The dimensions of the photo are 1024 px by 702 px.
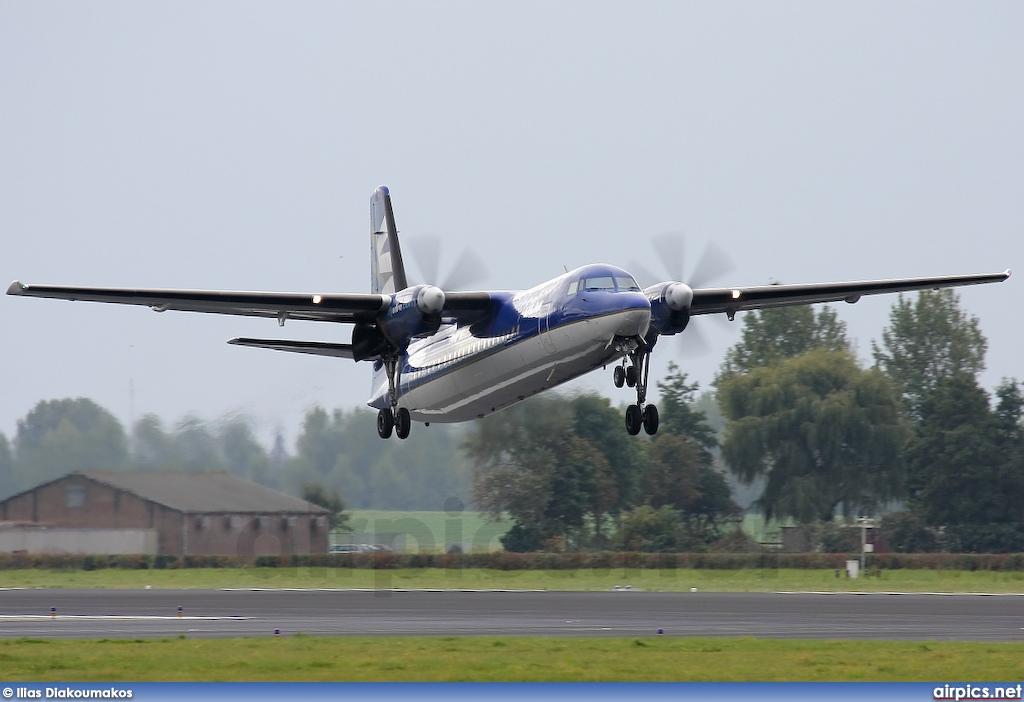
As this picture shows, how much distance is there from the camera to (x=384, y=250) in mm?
36000

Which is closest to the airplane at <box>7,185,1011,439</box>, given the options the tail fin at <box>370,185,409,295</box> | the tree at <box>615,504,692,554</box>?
the tail fin at <box>370,185,409,295</box>

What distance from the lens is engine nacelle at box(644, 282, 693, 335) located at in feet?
87.2

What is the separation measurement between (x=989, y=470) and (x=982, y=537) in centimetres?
314

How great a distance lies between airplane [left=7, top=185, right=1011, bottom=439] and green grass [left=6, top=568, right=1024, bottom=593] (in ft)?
36.3

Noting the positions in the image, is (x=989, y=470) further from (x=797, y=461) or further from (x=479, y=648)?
(x=479, y=648)

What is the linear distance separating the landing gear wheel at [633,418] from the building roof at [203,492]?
18861 mm

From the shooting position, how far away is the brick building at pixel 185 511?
41906 millimetres

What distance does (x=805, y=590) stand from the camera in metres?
39.3

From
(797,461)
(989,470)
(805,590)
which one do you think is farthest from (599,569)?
(989,470)

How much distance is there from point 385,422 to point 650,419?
6898 mm

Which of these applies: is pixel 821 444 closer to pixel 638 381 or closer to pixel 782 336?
pixel 782 336

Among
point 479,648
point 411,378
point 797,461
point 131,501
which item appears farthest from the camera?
point 797,461

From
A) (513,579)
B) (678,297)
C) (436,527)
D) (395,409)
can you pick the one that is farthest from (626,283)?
(436,527)

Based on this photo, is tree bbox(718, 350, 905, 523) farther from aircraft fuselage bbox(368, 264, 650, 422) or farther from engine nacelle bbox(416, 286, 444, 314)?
engine nacelle bbox(416, 286, 444, 314)
